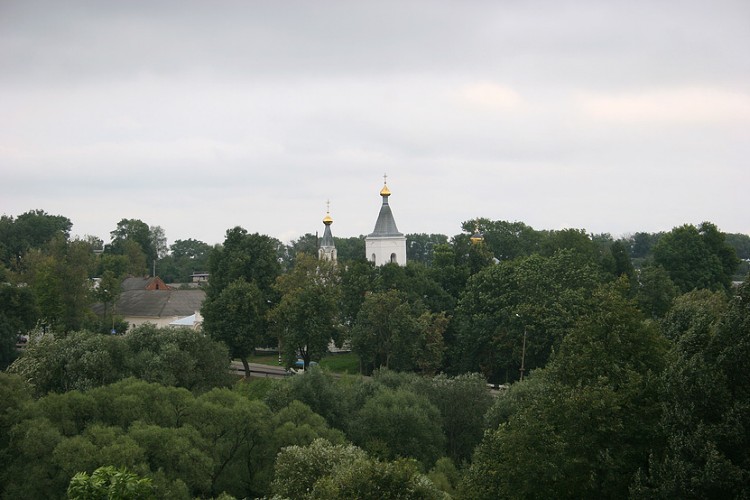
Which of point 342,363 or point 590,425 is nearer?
point 590,425

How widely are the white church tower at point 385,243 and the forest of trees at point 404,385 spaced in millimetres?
15583

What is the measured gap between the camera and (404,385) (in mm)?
47062

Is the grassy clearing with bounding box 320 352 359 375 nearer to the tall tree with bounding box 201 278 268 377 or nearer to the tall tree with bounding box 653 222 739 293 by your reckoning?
the tall tree with bounding box 201 278 268 377

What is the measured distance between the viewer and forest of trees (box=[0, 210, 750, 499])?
25.6m

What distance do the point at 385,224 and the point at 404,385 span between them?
151 feet

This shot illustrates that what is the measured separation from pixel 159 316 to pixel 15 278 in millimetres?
15601

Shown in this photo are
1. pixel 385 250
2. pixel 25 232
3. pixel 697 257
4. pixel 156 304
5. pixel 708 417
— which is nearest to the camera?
pixel 708 417

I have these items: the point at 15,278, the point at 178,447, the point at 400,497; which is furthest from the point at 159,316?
the point at 400,497

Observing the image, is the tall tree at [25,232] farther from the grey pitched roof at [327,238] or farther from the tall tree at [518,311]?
the tall tree at [518,311]

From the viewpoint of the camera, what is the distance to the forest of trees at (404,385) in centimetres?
2559

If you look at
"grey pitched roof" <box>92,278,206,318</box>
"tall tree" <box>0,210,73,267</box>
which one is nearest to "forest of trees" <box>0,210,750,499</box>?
"grey pitched roof" <box>92,278,206,318</box>

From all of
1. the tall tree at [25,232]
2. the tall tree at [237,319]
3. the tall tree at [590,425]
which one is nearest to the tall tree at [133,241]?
the tall tree at [25,232]

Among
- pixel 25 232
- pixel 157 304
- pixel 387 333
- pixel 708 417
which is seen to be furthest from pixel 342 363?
pixel 25 232

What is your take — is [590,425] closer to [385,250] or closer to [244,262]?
[244,262]
